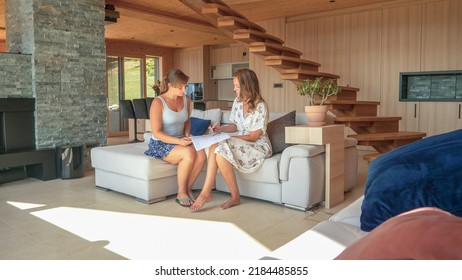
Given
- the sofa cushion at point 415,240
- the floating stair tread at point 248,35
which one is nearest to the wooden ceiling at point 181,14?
the floating stair tread at point 248,35

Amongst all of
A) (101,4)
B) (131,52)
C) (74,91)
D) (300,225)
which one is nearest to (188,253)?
(300,225)

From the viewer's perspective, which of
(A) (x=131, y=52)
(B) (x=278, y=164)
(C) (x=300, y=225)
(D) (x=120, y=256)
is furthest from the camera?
(A) (x=131, y=52)

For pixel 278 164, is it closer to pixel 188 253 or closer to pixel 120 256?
pixel 188 253

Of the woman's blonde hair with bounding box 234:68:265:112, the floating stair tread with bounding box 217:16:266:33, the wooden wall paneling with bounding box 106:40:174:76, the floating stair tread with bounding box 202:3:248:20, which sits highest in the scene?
the wooden wall paneling with bounding box 106:40:174:76

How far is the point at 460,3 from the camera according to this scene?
6.09m

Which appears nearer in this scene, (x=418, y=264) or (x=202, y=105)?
(x=418, y=264)

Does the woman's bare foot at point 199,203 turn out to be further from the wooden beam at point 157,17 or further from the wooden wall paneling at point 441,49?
the wooden wall paneling at point 441,49

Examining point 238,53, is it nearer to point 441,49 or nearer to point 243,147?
point 441,49

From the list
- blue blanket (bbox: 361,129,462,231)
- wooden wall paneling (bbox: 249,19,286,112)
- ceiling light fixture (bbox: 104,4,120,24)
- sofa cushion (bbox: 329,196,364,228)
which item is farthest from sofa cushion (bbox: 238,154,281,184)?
wooden wall paneling (bbox: 249,19,286,112)

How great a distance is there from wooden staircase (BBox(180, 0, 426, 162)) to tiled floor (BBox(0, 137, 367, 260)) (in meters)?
1.69

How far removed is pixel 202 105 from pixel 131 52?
3.45m

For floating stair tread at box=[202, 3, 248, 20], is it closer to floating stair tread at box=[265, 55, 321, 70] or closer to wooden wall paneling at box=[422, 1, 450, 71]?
floating stair tread at box=[265, 55, 321, 70]

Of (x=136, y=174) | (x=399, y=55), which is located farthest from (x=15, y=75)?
(x=399, y=55)

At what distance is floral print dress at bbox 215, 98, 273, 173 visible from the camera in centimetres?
333
